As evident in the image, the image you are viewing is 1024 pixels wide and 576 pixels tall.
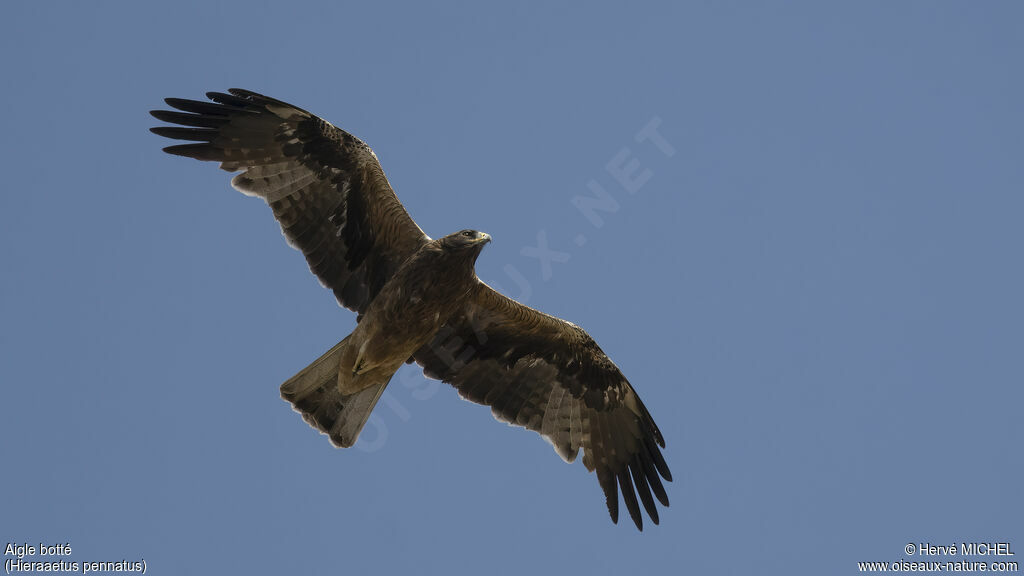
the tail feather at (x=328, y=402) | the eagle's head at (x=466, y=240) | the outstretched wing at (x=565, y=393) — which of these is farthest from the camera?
the outstretched wing at (x=565, y=393)

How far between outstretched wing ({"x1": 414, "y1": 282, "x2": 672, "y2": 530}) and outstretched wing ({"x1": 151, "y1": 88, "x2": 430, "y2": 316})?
1.37m

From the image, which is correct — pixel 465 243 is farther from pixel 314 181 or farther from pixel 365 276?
pixel 314 181

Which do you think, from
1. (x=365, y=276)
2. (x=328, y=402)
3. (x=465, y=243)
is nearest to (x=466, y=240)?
(x=465, y=243)

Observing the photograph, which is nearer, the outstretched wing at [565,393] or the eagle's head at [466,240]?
the eagle's head at [466,240]

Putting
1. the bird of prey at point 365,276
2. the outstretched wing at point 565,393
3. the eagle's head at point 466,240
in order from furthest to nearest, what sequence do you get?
the outstretched wing at point 565,393 → the bird of prey at point 365,276 → the eagle's head at point 466,240

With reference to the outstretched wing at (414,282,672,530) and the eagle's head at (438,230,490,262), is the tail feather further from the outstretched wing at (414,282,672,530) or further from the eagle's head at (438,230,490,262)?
the eagle's head at (438,230,490,262)

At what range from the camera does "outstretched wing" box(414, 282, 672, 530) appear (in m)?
15.1

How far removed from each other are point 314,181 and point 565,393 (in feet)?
13.4

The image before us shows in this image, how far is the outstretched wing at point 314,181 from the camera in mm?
13945

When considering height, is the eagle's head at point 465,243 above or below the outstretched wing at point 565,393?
above

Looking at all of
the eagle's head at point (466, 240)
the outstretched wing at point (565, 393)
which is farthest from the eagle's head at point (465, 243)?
the outstretched wing at point (565, 393)

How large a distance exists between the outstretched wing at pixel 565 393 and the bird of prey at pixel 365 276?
0.02m

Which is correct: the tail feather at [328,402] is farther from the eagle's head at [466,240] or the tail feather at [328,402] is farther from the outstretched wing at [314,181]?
the eagle's head at [466,240]

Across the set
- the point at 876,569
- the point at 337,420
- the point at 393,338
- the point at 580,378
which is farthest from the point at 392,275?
the point at 876,569
